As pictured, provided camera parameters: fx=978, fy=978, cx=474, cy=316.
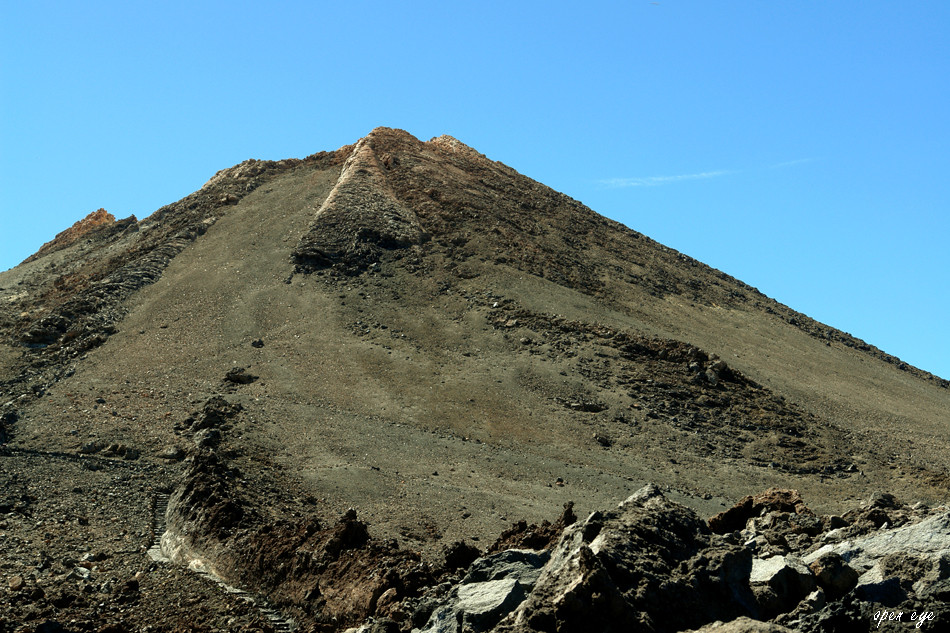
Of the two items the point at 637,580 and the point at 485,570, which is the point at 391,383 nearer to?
the point at 485,570

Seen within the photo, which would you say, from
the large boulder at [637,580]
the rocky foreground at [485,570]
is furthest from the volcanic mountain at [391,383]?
the large boulder at [637,580]

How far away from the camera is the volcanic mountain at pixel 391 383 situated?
2489 centimetres

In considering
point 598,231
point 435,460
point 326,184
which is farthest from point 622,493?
point 326,184

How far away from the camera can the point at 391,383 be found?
38.6 m

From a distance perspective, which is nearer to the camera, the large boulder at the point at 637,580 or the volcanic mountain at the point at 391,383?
the large boulder at the point at 637,580

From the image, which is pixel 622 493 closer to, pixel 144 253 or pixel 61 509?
pixel 61 509

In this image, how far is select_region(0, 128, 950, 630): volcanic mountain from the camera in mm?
24891

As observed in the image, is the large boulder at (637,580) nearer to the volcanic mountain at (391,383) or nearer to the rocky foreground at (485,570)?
the rocky foreground at (485,570)

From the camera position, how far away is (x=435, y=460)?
31.4 m

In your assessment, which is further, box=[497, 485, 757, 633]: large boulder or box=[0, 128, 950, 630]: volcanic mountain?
box=[0, 128, 950, 630]: volcanic mountain

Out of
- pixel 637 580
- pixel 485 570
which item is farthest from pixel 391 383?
pixel 637 580

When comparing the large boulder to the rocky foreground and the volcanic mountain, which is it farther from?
the volcanic mountain

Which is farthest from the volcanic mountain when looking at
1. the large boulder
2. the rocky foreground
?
the large boulder

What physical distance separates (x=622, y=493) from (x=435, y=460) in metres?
6.00
